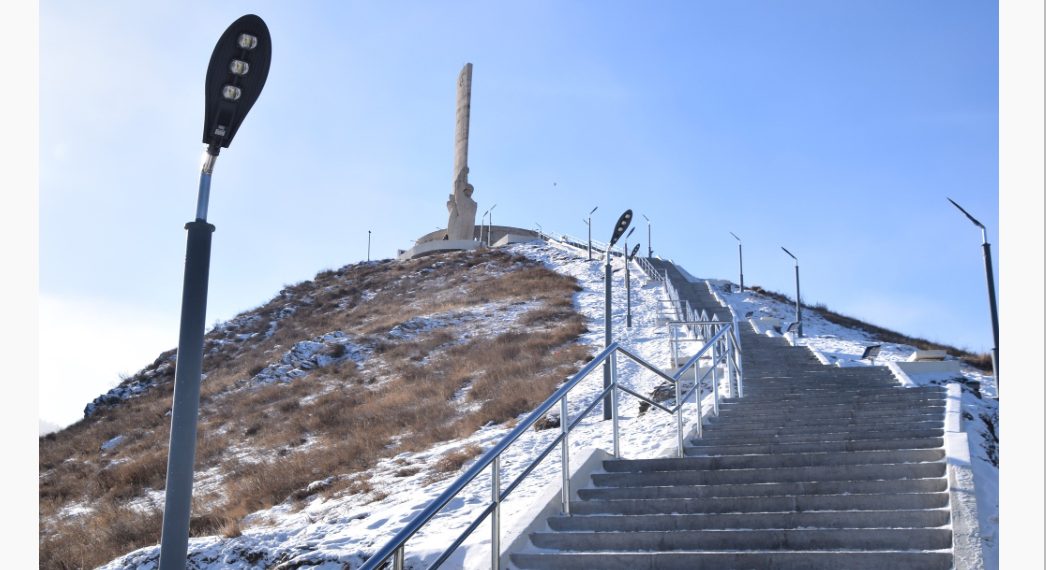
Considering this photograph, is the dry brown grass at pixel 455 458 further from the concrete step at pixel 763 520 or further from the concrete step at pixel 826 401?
the concrete step at pixel 763 520

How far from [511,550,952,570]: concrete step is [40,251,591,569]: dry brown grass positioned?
5.09 meters

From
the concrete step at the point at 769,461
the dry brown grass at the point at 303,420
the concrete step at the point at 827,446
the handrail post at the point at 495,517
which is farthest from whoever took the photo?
the dry brown grass at the point at 303,420

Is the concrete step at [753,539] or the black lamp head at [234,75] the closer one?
the black lamp head at [234,75]

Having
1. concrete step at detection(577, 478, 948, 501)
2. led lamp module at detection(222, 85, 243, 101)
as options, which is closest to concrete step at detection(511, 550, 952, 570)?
concrete step at detection(577, 478, 948, 501)

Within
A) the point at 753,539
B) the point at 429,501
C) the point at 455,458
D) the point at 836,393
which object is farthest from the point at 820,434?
the point at 455,458

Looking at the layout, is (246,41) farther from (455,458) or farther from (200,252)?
(455,458)

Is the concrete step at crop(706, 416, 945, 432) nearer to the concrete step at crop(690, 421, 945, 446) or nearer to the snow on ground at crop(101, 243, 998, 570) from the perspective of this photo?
the concrete step at crop(690, 421, 945, 446)

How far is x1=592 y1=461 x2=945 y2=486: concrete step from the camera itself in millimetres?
6898

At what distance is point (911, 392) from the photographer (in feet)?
38.5

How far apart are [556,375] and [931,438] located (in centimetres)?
1184

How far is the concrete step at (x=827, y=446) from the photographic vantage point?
769 centimetres

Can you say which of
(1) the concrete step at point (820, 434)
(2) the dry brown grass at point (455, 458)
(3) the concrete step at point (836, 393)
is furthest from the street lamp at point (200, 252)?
(3) the concrete step at point (836, 393)

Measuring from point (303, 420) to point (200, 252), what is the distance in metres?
15.5

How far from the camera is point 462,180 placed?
2354 inches
